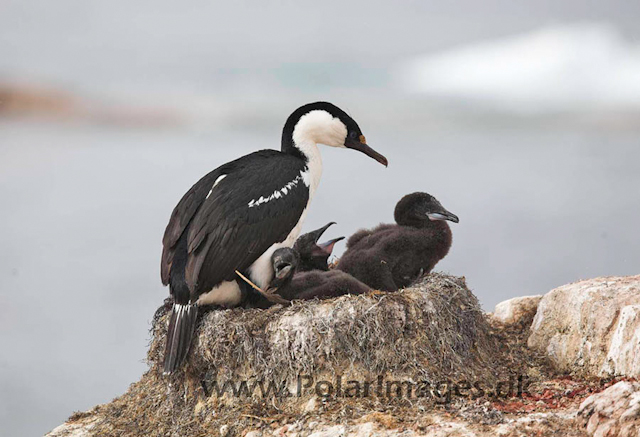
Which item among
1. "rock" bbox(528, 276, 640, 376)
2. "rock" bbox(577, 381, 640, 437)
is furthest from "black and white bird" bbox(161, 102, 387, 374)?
Result: "rock" bbox(577, 381, 640, 437)

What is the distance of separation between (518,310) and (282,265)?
255cm

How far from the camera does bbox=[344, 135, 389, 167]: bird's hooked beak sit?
620 centimetres

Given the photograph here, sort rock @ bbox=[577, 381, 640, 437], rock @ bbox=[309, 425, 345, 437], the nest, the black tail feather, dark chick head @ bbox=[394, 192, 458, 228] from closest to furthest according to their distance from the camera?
rock @ bbox=[577, 381, 640, 437]
rock @ bbox=[309, 425, 345, 437]
the nest
the black tail feather
dark chick head @ bbox=[394, 192, 458, 228]

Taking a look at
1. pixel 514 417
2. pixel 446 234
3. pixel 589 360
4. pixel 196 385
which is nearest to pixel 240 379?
pixel 196 385

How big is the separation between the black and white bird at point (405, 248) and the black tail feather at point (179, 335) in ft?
5.12

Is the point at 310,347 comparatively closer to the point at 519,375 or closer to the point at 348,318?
the point at 348,318

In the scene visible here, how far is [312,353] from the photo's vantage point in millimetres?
4734

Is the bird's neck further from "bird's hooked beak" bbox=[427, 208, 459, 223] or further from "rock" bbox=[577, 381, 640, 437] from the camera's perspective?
"rock" bbox=[577, 381, 640, 437]

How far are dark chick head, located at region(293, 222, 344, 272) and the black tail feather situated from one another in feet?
4.24

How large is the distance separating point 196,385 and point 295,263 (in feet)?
3.60

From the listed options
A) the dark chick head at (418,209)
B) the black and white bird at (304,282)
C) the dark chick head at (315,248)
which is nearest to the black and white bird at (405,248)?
the dark chick head at (418,209)

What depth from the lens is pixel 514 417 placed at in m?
4.23

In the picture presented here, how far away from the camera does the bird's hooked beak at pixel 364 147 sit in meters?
6.20

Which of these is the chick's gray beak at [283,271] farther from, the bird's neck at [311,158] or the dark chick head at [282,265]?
the bird's neck at [311,158]
